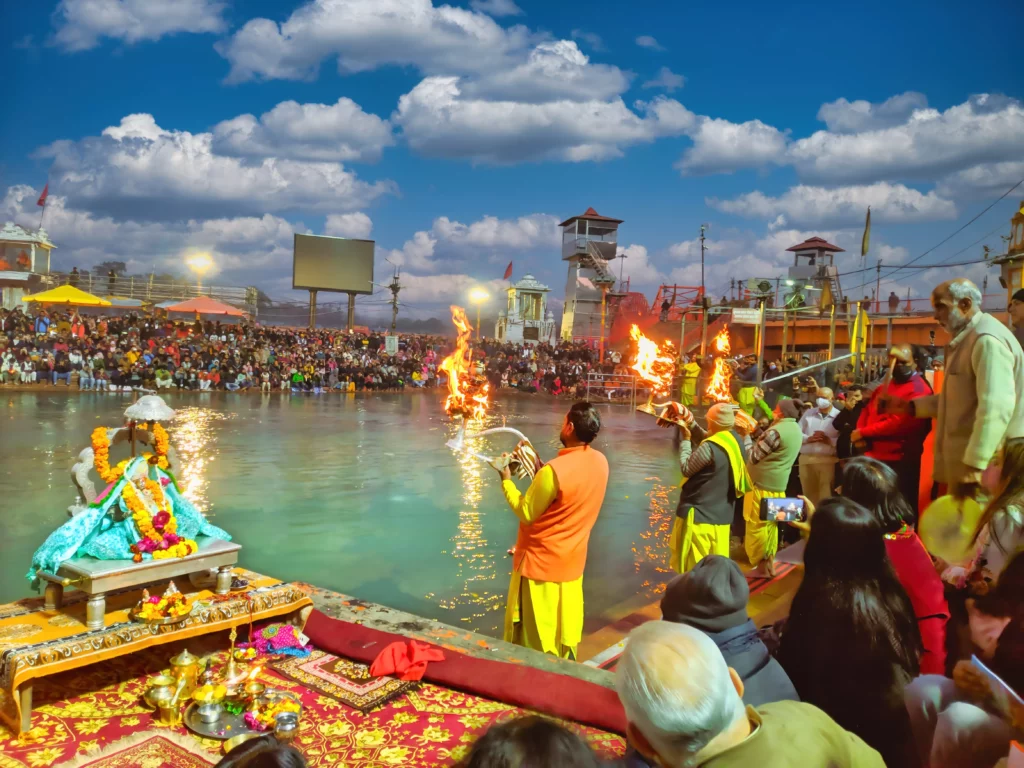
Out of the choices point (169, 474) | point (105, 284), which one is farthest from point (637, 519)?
point (105, 284)

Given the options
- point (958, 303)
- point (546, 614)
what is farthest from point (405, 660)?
point (958, 303)

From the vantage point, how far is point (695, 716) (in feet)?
5.33

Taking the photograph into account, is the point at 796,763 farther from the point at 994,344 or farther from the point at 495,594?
the point at 495,594

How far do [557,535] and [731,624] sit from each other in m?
1.83

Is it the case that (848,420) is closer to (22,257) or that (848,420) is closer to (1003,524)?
(1003,524)

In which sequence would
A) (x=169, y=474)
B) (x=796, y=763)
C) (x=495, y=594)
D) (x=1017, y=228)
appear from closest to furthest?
(x=796, y=763)
(x=169, y=474)
(x=495, y=594)
(x=1017, y=228)

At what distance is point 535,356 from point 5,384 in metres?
20.3

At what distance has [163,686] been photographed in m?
3.68

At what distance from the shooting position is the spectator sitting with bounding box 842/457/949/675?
2852mm

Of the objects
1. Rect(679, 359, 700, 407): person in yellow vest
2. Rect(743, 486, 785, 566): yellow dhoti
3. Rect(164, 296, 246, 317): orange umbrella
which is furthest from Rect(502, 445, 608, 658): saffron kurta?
Rect(164, 296, 246, 317): orange umbrella

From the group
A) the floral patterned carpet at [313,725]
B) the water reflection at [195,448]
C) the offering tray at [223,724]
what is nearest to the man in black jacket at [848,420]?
the floral patterned carpet at [313,725]

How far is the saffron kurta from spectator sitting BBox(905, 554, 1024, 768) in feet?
6.51

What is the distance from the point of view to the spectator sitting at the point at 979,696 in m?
1.94

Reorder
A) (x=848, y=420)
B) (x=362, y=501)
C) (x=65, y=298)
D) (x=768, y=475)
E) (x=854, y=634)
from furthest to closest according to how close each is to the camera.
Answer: (x=65, y=298)
(x=362, y=501)
(x=848, y=420)
(x=768, y=475)
(x=854, y=634)
